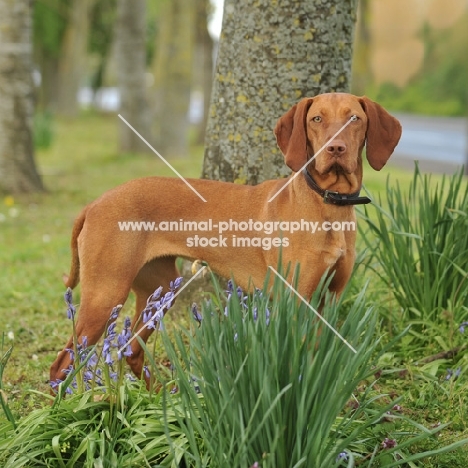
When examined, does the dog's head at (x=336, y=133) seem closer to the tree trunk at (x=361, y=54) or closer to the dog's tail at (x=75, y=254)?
the dog's tail at (x=75, y=254)

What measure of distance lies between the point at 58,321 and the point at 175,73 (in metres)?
10.4

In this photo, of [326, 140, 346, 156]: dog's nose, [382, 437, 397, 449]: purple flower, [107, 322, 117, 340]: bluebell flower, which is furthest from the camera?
[326, 140, 346, 156]: dog's nose

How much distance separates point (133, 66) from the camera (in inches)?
607

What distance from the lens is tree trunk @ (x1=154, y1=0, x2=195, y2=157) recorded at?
15.3 metres

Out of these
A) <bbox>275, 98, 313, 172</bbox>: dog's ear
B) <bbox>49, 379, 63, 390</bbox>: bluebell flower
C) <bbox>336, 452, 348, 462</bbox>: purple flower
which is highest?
<bbox>275, 98, 313, 172</bbox>: dog's ear

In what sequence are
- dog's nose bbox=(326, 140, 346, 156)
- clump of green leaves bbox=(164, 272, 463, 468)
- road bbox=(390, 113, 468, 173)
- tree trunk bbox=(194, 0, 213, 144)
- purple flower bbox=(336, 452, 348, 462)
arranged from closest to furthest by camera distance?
clump of green leaves bbox=(164, 272, 463, 468) < purple flower bbox=(336, 452, 348, 462) < dog's nose bbox=(326, 140, 346, 156) < road bbox=(390, 113, 468, 173) < tree trunk bbox=(194, 0, 213, 144)

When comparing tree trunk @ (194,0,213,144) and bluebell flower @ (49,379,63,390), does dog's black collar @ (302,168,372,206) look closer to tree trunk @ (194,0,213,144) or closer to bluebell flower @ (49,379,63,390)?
bluebell flower @ (49,379,63,390)

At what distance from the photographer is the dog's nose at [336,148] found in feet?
11.4

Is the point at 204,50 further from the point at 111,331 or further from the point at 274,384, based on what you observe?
the point at 274,384

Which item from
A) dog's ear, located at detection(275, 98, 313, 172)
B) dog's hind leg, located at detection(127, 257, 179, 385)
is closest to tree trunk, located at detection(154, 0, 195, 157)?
dog's hind leg, located at detection(127, 257, 179, 385)

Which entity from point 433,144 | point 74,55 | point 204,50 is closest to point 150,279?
point 204,50

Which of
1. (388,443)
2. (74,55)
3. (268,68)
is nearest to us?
(388,443)

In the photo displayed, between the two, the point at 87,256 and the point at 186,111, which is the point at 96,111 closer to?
the point at 186,111

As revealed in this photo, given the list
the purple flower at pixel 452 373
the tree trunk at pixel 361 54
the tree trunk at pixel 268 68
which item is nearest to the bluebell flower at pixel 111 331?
the purple flower at pixel 452 373
